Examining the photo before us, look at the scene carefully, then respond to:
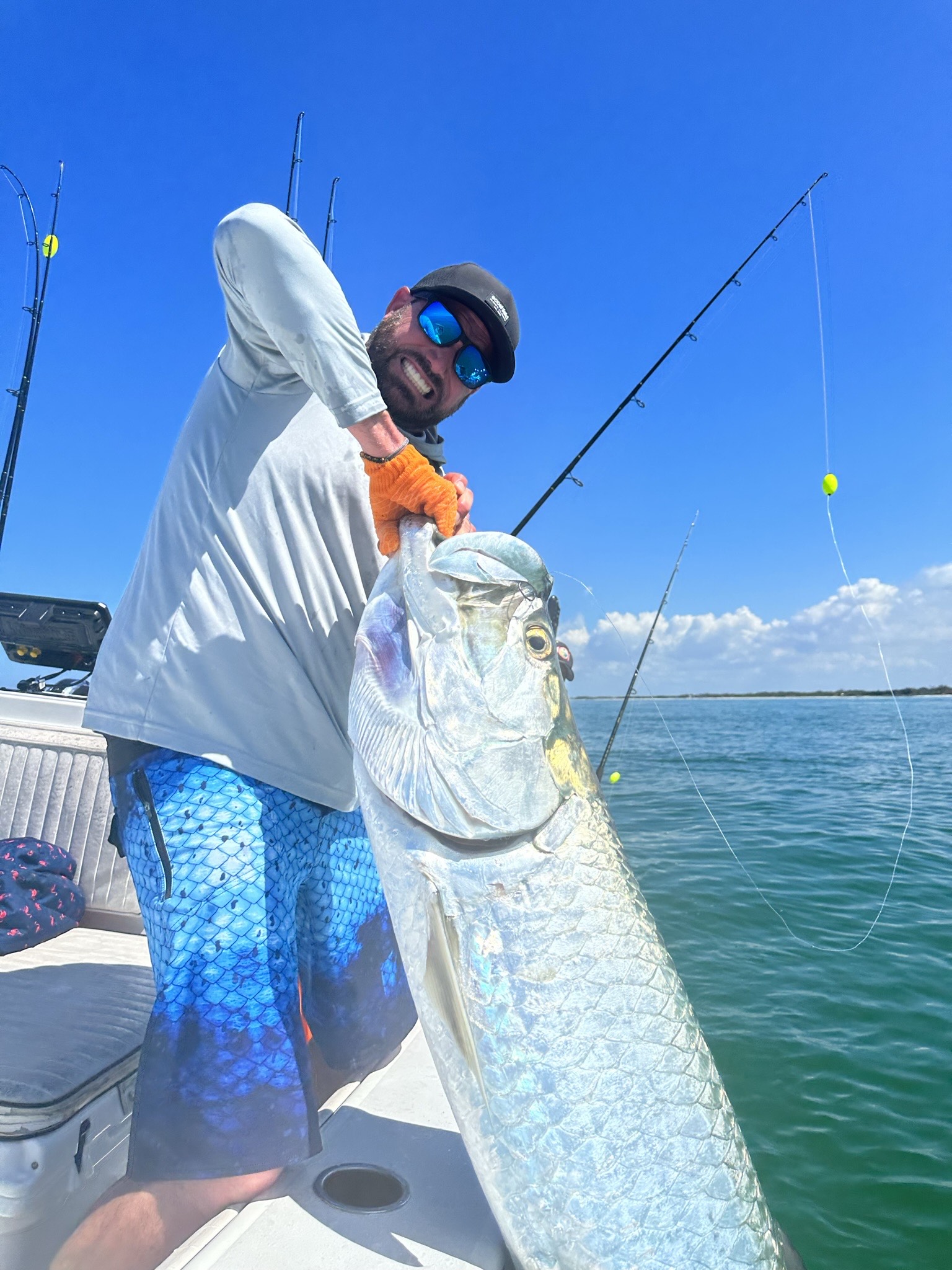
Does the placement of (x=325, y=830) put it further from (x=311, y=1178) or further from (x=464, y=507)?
(x=464, y=507)

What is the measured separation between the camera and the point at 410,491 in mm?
1531

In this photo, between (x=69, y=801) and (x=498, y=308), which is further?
(x=69, y=801)

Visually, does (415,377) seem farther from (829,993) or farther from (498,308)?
(829,993)

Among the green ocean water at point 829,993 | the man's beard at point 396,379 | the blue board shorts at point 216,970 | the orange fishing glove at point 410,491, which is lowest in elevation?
the green ocean water at point 829,993

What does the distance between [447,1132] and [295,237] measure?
6.66 ft

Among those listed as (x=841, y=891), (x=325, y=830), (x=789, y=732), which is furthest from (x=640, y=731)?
(x=325, y=830)

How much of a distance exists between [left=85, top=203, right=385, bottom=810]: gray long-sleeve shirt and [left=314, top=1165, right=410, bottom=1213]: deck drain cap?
A: 0.79 meters

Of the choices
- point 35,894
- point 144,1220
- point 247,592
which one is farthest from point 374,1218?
point 35,894

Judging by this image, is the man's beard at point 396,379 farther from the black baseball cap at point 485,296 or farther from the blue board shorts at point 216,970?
the blue board shorts at point 216,970

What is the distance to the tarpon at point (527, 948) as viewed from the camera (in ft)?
4.27

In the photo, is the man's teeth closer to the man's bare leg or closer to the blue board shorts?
the blue board shorts

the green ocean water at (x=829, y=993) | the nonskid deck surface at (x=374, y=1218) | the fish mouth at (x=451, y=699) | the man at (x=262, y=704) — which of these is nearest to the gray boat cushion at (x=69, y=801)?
the man at (x=262, y=704)

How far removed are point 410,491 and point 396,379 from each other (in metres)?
0.53

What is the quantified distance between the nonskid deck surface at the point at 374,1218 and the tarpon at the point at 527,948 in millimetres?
170
